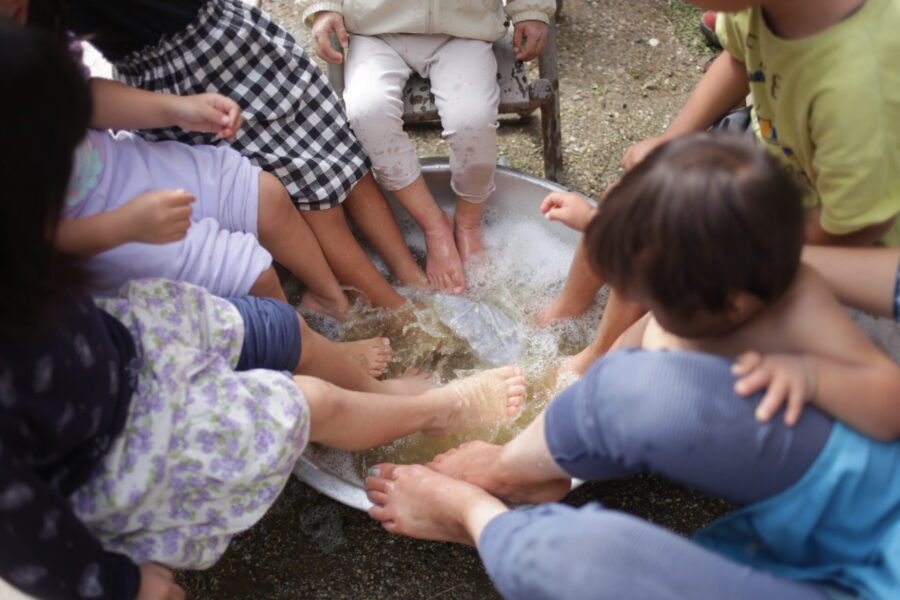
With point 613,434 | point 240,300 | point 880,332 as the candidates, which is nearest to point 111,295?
point 240,300

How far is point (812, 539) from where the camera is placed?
890 millimetres

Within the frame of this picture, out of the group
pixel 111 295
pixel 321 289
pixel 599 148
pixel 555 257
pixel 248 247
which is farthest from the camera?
pixel 599 148

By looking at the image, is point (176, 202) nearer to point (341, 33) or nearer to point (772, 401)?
point (341, 33)

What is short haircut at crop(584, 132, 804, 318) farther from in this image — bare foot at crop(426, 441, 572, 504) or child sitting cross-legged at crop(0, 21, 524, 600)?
child sitting cross-legged at crop(0, 21, 524, 600)

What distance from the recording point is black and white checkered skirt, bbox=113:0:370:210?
4.43ft

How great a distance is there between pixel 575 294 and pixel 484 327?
24 cm

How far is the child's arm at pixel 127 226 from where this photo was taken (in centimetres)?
101

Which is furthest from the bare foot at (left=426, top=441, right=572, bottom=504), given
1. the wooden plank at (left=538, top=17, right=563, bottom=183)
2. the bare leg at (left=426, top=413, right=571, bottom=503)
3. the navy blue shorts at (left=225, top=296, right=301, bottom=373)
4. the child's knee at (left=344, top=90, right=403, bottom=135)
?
the wooden plank at (left=538, top=17, right=563, bottom=183)

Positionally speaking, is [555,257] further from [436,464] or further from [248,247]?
[248,247]

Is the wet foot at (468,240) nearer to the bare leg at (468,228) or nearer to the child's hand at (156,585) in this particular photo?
the bare leg at (468,228)

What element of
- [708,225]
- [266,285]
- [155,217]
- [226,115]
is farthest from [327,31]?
[708,225]

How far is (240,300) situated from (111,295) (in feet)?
0.63

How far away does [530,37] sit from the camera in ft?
5.24

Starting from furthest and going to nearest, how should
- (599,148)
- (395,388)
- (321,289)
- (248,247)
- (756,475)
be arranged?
(599,148)
(321,289)
(395,388)
(248,247)
(756,475)
